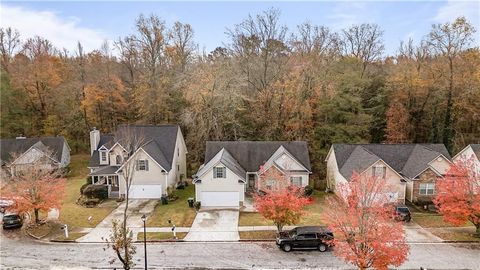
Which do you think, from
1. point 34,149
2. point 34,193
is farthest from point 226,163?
point 34,149

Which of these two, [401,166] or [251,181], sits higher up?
[401,166]

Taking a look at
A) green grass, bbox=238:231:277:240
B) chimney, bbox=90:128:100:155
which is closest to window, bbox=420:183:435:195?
green grass, bbox=238:231:277:240

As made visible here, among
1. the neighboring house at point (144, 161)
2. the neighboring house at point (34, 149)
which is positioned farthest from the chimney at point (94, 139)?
the neighboring house at point (34, 149)

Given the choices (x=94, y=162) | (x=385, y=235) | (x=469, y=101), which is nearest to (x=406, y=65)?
(x=469, y=101)

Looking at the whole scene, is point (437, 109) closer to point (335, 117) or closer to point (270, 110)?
point (335, 117)

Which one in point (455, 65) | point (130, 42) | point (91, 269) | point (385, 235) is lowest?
point (91, 269)

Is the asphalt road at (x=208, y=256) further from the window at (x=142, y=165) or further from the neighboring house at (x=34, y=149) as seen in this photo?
the neighboring house at (x=34, y=149)

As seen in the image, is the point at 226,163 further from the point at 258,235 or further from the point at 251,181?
the point at 258,235
